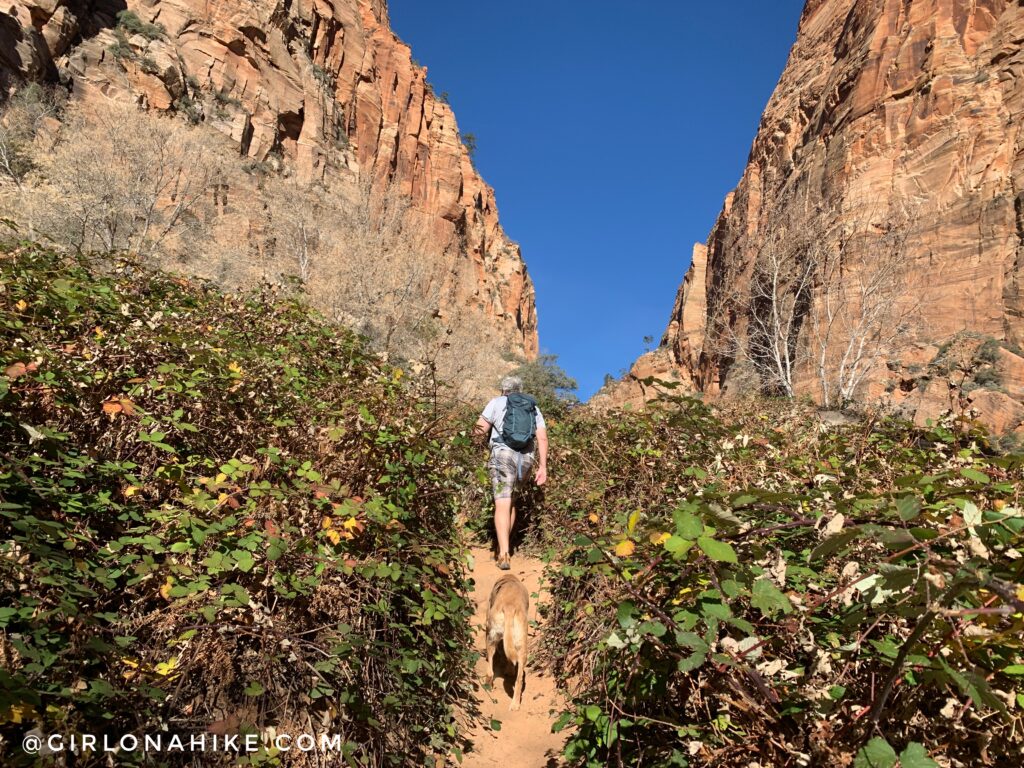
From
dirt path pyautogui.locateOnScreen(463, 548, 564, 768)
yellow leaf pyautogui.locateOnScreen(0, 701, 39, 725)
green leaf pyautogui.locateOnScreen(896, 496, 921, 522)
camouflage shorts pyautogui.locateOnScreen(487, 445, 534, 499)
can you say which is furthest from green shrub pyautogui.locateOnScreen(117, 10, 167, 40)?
green leaf pyautogui.locateOnScreen(896, 496, 921, 522)

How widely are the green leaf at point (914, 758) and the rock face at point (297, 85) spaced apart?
90.3 feet

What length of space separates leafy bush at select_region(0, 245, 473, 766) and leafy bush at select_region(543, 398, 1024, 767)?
1.01 metres

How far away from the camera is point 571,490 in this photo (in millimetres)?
5582

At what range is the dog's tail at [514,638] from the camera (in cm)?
335

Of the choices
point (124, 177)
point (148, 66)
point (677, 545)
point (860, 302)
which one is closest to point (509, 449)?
point (677, 545)

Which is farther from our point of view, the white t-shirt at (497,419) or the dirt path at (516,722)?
the white t-shirt at (497,419)

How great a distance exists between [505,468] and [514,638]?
6.47 feet

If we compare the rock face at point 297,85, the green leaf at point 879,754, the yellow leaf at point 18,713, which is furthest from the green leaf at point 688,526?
the rock face at point 297,85

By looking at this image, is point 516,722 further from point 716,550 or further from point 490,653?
point 716,550

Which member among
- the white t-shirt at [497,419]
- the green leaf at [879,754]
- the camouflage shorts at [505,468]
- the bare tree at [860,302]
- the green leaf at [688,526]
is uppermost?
the bare tree at [860,302]

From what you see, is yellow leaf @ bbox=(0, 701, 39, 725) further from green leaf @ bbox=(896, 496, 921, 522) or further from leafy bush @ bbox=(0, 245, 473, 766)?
green leaf @ bbox=(896, 496, 921, 522)

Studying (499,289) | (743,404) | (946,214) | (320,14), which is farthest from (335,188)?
(743,404)

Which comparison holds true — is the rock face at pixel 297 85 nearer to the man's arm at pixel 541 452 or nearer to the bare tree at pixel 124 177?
the bare tree at pixel 124 177

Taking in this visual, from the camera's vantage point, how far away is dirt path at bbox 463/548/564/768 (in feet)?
9.25
